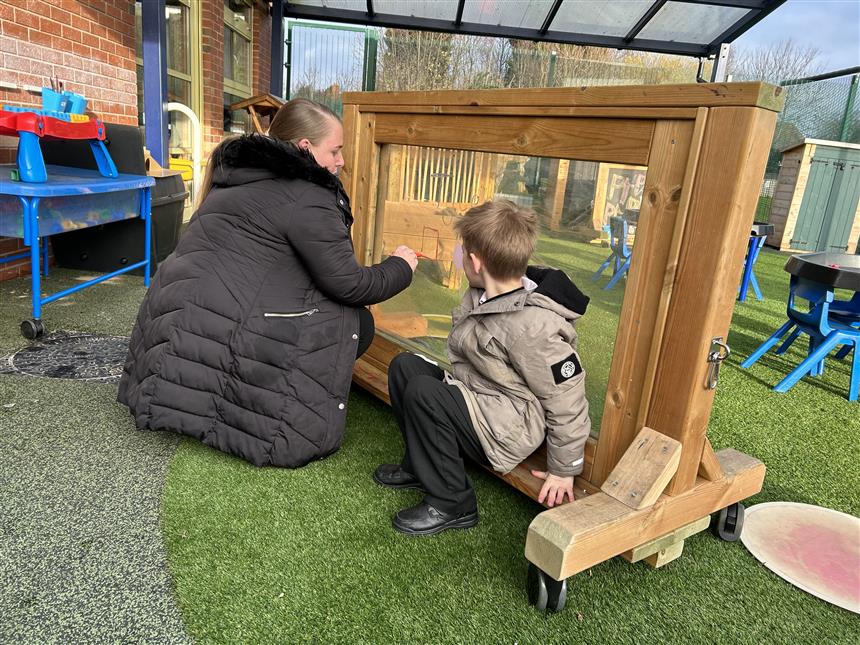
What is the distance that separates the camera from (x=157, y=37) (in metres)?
5.92

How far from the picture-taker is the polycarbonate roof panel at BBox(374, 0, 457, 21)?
29.7 feet

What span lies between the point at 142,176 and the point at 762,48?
1974 centimetres

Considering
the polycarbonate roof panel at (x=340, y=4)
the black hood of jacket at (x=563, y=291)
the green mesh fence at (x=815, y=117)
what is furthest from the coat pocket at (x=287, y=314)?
the green mesh fence at (x=815, y=117)

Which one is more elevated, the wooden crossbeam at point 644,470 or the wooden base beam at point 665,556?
the wooden crossbeam at point 644,470

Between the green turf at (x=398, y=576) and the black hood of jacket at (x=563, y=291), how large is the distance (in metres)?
0.09

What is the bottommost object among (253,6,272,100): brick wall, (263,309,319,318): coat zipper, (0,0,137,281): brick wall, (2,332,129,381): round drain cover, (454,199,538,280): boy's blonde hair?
(2,332,129,381): round drain cover

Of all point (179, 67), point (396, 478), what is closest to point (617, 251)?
point (396, 478)

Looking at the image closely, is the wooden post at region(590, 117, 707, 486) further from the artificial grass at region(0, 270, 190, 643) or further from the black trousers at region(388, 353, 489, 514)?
the artificial grass at region(0, 270, 190, 643)

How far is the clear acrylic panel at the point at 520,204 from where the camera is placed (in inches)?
80.8

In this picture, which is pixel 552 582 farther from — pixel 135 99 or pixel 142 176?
pixel 135 99

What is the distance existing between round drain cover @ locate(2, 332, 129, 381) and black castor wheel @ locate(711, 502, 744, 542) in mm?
2726

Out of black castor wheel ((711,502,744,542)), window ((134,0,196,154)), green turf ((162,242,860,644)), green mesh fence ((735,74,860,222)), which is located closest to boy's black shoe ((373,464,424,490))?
green turf ((162,242,860,644))

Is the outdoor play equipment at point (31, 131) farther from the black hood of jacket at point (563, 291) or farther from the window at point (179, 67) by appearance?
the window at point (179, 67)

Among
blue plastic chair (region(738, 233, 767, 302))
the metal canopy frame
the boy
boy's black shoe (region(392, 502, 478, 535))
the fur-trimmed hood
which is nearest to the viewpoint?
the boy
